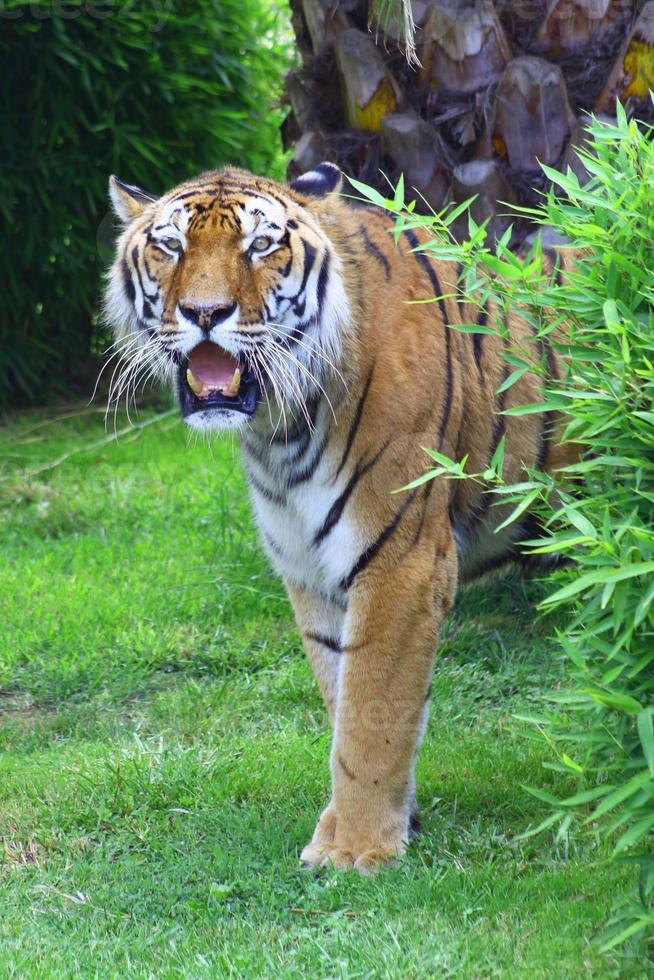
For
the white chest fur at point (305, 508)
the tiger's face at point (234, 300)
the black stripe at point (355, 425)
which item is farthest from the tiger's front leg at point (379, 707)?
the tiger's face at point (234, 300)

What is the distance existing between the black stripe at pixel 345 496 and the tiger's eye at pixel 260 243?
54 cm

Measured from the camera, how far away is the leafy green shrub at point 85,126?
733 centimetres

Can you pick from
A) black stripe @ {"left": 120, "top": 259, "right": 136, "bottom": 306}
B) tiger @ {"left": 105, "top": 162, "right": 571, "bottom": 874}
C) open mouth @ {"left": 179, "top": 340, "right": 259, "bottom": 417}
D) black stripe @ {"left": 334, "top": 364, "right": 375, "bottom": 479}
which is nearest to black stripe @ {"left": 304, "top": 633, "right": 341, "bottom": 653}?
tiger @ {"left": 105, "top": 162, "right": 571, "bottom": 874}

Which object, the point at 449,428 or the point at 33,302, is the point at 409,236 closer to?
the point at 449,428

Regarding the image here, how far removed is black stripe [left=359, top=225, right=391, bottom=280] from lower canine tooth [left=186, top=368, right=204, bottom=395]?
627 mm

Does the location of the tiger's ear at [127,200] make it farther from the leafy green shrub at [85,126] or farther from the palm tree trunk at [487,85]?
the leafy green shrub at [85,126]

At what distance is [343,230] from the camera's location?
358cm

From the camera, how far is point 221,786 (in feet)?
12.2

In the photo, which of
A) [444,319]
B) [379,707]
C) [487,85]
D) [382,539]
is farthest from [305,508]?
[487,85]

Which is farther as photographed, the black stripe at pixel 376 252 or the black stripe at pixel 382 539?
the black stripe at pixel 376 252

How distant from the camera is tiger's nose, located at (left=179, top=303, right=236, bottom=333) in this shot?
10.3ft

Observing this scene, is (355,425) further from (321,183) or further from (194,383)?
(321,183)

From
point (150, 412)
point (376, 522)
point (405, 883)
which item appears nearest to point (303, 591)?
point (376, 522)

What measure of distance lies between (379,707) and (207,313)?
99cm
